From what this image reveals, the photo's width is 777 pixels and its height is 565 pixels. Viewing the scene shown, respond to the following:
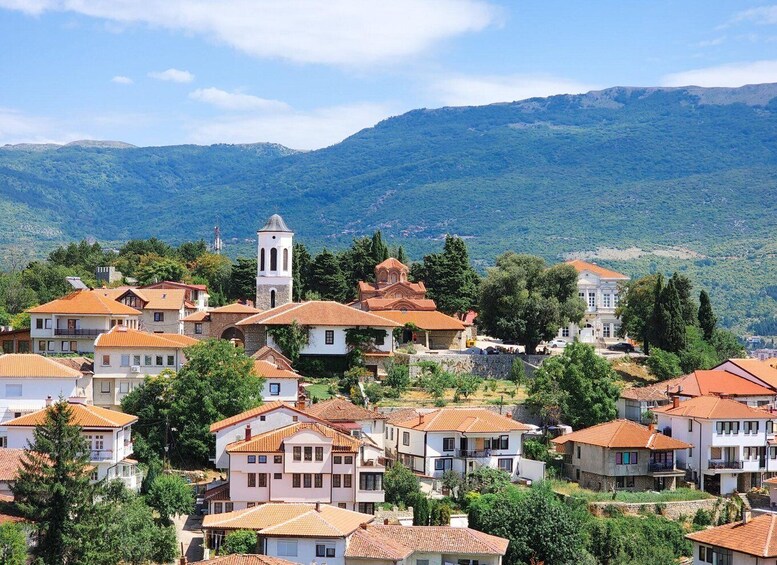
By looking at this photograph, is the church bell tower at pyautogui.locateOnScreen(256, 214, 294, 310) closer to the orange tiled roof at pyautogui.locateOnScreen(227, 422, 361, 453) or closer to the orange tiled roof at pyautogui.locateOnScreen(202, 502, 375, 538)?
the orange tiled roof at pyautogui.locateOnScreen(227, 422, 361, 453)

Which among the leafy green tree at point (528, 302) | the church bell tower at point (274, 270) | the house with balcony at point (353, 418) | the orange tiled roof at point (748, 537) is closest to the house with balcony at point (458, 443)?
the house with balcony at point (353, 418)

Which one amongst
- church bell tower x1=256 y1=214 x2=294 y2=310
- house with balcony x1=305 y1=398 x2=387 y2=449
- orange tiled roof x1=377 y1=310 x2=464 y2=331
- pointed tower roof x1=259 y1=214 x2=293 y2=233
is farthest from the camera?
pointed tower roof x1=259 y1=214 x2=293 y2=233

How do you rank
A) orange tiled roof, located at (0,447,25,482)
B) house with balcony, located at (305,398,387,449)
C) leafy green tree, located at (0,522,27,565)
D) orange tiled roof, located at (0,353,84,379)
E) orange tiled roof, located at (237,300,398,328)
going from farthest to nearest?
orange tiled roof, located at (237,300,398,328) → orange tiled roof, located at (0,353,84,379) → house with balcony, located at (305,398,387,449) → orange tiled roof, located at (0,447,25,482) → leafy green tree, located at (0,522,27,565)

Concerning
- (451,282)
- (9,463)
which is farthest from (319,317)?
(9,463)

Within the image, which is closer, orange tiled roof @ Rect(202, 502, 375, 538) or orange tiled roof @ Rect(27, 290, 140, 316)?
orange tiled roof @ Rect(202, 502, 375, 538)

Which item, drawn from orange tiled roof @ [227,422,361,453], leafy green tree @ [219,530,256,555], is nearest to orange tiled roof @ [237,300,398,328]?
orange tiled roof @ [227,422,361,453]

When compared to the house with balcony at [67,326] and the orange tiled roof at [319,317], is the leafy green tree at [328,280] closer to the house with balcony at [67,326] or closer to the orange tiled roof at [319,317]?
the orange tiled roof at [319,317]
